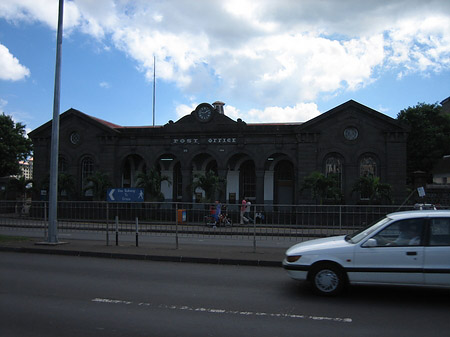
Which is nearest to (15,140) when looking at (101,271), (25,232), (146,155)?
(146,155)

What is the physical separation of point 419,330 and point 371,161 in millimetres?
23867

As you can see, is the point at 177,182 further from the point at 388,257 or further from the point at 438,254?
the point at 438,254

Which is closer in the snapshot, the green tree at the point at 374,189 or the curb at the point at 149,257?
the curb at the point at 149,257

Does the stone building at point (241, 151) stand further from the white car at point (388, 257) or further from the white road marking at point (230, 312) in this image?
the white road marking at point (230, 312)

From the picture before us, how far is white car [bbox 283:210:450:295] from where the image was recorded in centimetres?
668

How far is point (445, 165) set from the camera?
37219 mm

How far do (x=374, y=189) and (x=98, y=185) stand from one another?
62.1ft

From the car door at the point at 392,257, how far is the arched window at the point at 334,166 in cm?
2156

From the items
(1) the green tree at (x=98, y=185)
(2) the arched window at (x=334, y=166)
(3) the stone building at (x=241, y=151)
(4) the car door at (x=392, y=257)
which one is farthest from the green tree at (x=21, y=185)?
(4) the car door at (x=392, y=257)

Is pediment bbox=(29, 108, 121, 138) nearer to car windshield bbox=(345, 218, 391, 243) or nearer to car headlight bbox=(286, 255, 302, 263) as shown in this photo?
car headlight bbox=(286, 255, 302, 263)

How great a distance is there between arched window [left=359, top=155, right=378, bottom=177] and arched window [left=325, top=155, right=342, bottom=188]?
1383 millimetres

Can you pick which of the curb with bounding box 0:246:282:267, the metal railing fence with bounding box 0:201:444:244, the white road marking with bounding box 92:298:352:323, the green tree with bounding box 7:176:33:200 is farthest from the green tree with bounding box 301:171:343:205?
the green tree with bounding box 7:176:33:200

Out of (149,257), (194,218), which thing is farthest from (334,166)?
(149,257)

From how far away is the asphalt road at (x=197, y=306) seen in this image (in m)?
5.35
